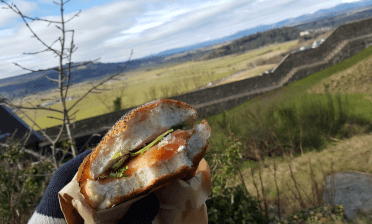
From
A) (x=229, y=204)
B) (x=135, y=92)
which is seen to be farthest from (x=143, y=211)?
(x=135, y=92)

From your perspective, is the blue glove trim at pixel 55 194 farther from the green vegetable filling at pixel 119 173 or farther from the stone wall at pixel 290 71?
the stone wall at pixel 290 71

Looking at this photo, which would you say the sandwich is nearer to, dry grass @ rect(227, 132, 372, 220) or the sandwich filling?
the sandwich filling

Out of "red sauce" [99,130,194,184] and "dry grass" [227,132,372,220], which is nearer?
"red sauce" [99,130,194,184]

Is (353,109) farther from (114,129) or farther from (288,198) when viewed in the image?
(114,129)

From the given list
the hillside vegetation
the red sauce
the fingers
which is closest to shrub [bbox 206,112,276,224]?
the fingers

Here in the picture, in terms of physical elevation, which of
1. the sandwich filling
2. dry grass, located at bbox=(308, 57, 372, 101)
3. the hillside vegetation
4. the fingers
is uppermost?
the hillside vegetation

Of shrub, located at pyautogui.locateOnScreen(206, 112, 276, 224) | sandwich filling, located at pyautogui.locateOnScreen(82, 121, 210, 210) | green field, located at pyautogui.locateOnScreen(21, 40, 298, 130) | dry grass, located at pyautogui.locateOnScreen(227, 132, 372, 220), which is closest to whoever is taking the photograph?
sandwich filling, located at pyautogui.locateOnScreen(82, 121, 210, 210)
